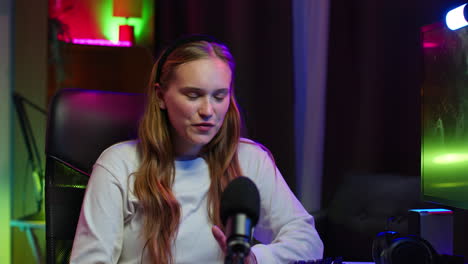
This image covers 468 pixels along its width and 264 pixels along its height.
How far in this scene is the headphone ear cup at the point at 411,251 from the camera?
1.21 m

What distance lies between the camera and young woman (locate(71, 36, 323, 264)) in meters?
1.34

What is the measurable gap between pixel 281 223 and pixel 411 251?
381mm

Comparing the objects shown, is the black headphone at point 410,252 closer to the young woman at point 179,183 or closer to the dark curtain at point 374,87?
the young woman at point 179,183

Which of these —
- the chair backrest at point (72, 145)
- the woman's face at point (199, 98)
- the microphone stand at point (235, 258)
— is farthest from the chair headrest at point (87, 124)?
the microphone stand at point (235, 258)

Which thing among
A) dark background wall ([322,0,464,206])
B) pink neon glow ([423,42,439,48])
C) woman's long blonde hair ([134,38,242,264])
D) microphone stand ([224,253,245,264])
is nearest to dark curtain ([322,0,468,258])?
dark background wall ([322,0,464,206])

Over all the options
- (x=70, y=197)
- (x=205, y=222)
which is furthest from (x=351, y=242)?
(x=70, y=197)

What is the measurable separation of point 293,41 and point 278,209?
111 centimetres

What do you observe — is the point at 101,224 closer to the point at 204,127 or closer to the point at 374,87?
the point at 204,127

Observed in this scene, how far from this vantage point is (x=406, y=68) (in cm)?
205

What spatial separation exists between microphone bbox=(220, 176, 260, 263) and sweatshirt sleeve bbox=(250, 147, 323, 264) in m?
0.60

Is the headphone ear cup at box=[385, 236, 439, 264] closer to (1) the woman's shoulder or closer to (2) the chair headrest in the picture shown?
(1) the woman's shoulder

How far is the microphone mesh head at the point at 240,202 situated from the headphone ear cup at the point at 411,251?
1.76ft

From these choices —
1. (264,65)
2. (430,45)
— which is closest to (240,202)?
(430,45)

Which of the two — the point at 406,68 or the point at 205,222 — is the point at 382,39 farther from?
the point at 205,222
